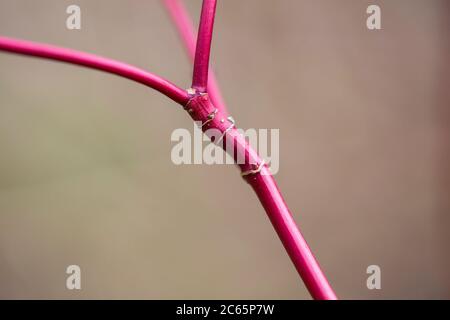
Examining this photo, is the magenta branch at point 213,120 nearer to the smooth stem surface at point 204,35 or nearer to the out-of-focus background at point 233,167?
the smooth stem surface at point 204,35

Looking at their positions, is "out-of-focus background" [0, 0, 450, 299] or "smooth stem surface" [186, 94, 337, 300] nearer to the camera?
"smooth stem surface" [186, 94, 337, 300]

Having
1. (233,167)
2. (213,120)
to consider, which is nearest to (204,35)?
(213,120)

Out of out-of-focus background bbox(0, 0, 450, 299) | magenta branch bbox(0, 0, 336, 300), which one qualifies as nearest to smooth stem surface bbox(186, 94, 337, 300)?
magenta branch bbox(0, 0, 336, 300)

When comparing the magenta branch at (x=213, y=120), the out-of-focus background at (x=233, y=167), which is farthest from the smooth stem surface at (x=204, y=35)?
the out-of-focus background at (x=233, y=167)

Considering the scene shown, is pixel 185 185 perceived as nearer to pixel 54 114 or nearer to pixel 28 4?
pixel 54 114

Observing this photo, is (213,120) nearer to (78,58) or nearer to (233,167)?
(78,58)

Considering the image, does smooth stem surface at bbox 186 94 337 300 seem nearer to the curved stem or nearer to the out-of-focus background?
the curved stem

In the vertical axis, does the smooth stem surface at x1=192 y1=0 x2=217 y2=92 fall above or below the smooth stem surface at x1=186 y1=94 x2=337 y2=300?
above

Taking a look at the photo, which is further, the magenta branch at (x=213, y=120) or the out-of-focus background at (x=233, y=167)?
the out-of-focus background at (x=233, y=167)
